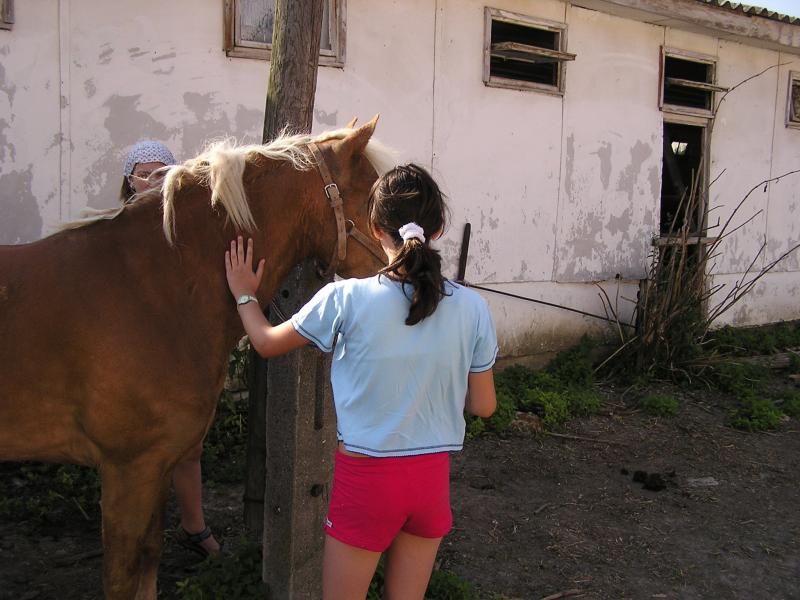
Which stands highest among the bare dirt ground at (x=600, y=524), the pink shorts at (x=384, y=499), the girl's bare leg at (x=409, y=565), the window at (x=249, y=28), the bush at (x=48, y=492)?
the window at (x=249, y=28)

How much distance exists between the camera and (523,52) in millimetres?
6820

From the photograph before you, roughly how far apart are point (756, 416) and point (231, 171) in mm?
5437

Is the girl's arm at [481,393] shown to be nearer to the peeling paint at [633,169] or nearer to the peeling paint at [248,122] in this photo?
the peeling paint at [248,122]

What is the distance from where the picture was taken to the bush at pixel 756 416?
6066 mm

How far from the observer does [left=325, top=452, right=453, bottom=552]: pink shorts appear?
1964 mm

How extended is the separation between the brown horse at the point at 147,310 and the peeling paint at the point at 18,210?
8.08 ft

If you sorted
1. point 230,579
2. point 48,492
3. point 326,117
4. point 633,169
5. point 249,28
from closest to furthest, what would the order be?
point 230,579
point 48,492
point 249,28
point 326,117
point 633,169

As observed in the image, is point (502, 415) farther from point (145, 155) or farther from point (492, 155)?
point (145, 155)

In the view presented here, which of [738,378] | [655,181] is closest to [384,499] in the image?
[738,378]

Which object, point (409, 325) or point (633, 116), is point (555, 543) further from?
point (633, 116)

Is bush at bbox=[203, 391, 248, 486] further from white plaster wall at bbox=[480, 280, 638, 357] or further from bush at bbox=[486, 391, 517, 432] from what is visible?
white plaster wall at bbox=[480, 280, 638, 357]

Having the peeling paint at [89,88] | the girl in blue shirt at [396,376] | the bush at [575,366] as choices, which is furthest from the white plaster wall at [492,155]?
the girl in blue shirt at [396,376]

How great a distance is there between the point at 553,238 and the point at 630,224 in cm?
114

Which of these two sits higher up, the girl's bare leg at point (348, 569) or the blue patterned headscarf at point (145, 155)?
the blue patterned headscarf at point (145, 155)
